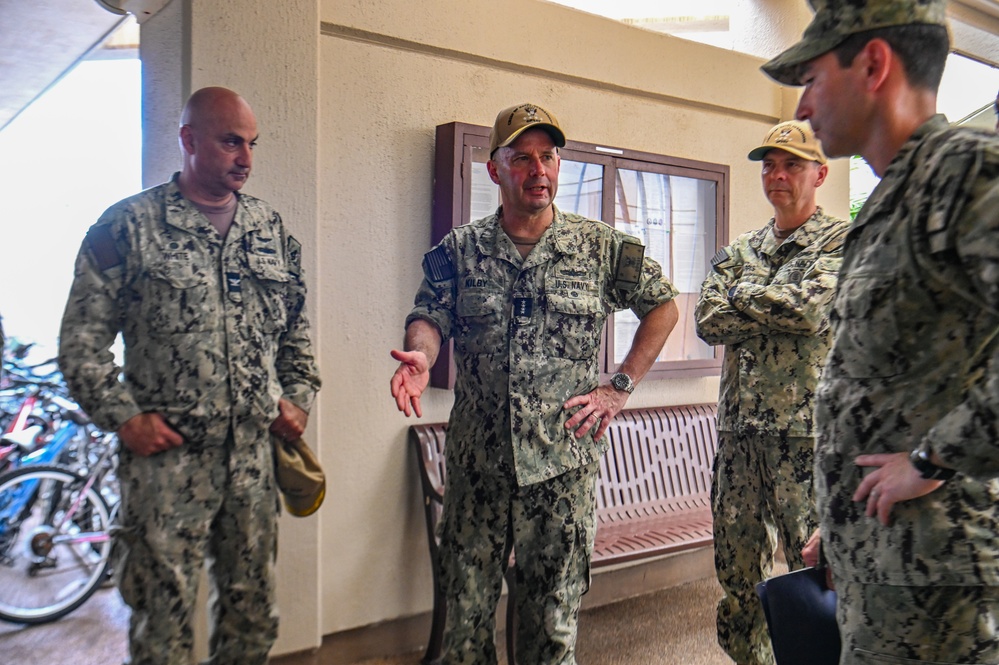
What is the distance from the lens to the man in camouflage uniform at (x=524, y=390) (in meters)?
2.25

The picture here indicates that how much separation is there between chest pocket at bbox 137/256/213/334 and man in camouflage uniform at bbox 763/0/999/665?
5.65 ft

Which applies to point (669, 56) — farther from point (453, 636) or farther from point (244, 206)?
point (453, 636)

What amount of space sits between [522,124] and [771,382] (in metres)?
1.20

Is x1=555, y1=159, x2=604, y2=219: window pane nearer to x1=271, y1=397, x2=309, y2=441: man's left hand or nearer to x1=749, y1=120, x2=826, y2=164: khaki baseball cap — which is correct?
x1=749, y1=120, x2=826, y2=164: khaki baseball cap

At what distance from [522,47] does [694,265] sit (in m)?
1.60

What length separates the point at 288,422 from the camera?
2.50 meters

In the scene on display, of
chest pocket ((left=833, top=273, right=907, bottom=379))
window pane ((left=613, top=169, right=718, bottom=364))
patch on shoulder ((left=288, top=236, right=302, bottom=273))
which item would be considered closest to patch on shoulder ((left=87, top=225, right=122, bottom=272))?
patch on shoulder ((left=288, top=236, right=302, bottom=273))

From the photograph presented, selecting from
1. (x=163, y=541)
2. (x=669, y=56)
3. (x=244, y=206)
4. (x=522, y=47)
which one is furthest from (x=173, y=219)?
(x=669, y=56)

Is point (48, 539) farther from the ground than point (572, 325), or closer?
closer

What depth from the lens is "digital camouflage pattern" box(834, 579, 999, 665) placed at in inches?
49.0

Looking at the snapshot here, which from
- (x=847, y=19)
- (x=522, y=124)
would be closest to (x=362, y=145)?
(x=522, y=124)

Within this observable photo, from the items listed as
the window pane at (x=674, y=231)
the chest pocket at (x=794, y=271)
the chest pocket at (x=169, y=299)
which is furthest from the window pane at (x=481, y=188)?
the chest pocket at (x=169, y=299)

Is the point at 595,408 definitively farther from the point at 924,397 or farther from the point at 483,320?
the point at 924,397

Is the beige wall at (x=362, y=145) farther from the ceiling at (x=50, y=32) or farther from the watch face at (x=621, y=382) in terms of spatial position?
the ceiling at (x=50, y=32)
